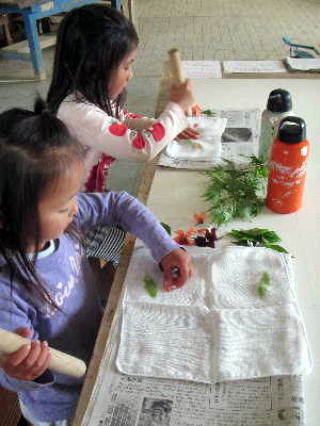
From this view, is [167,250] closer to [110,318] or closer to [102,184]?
[110,318]

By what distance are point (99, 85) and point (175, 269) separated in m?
0.49

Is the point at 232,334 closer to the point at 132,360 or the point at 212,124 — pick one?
the point at 132,360

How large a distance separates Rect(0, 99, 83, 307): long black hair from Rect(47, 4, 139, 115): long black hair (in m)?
0.34

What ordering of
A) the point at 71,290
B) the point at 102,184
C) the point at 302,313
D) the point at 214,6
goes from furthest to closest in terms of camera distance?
1. the point at 214,6
2. the point at 102,184
3. the point at 71,290
4. the point at 302,313

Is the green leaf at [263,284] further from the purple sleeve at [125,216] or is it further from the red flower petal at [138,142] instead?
the red flower petal at [138,142]

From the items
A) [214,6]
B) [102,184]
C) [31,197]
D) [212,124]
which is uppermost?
[31,197]

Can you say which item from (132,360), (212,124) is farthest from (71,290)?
(212,124)

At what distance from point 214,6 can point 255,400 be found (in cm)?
411

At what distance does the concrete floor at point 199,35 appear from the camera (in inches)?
117

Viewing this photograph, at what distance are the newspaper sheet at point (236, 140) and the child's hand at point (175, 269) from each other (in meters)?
0.34

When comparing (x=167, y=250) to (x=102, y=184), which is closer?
(x=167, y=250)

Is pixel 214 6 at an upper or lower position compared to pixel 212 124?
lower

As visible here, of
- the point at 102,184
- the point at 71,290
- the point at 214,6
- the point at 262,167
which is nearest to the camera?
the point at 71,290

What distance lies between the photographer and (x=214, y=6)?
13.3 feet
